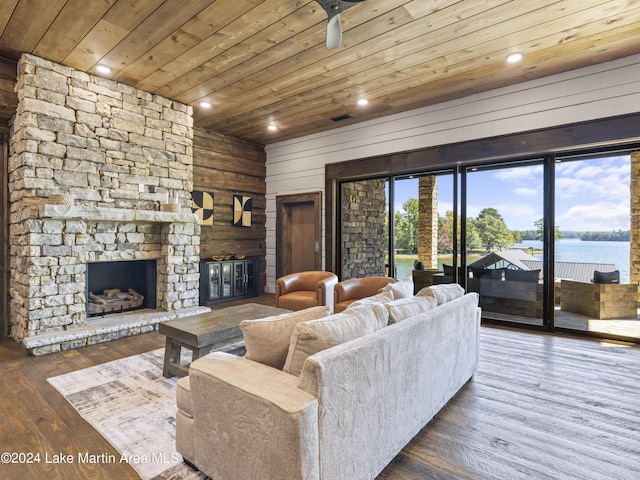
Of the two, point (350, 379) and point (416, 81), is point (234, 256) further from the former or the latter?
point (350, 379)

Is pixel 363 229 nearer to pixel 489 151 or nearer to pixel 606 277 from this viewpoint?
pixel 489 151

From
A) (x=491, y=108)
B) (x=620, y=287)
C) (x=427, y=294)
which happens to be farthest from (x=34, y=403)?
(x=620, y=287)

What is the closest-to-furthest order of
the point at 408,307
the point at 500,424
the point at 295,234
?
the point at 408,307
the point at 500,424
the point at 295,234

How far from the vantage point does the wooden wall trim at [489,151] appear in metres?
3.87

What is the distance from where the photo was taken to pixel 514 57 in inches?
146

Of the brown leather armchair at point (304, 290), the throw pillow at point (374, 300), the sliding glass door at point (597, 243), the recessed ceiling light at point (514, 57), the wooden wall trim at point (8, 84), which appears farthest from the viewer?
the brown leather armchair at point (304, 290)

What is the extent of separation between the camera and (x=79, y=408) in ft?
8.05

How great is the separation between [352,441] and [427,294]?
1.29 m

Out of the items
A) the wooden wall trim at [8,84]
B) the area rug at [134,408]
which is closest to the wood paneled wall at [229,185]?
the wooden wall trim at [8,84]

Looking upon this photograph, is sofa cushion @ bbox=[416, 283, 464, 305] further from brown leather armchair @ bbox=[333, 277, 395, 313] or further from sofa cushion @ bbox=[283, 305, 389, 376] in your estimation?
brown leather armchair @ bbox=[333, 277, 395, 313]

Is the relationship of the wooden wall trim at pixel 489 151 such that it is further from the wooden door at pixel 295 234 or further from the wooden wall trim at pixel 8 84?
the wooden wall trim at pixel 8 84

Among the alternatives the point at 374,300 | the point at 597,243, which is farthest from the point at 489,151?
the point at 374,300

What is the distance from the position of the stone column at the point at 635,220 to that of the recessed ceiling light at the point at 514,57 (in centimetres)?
174

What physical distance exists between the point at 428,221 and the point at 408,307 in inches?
138
